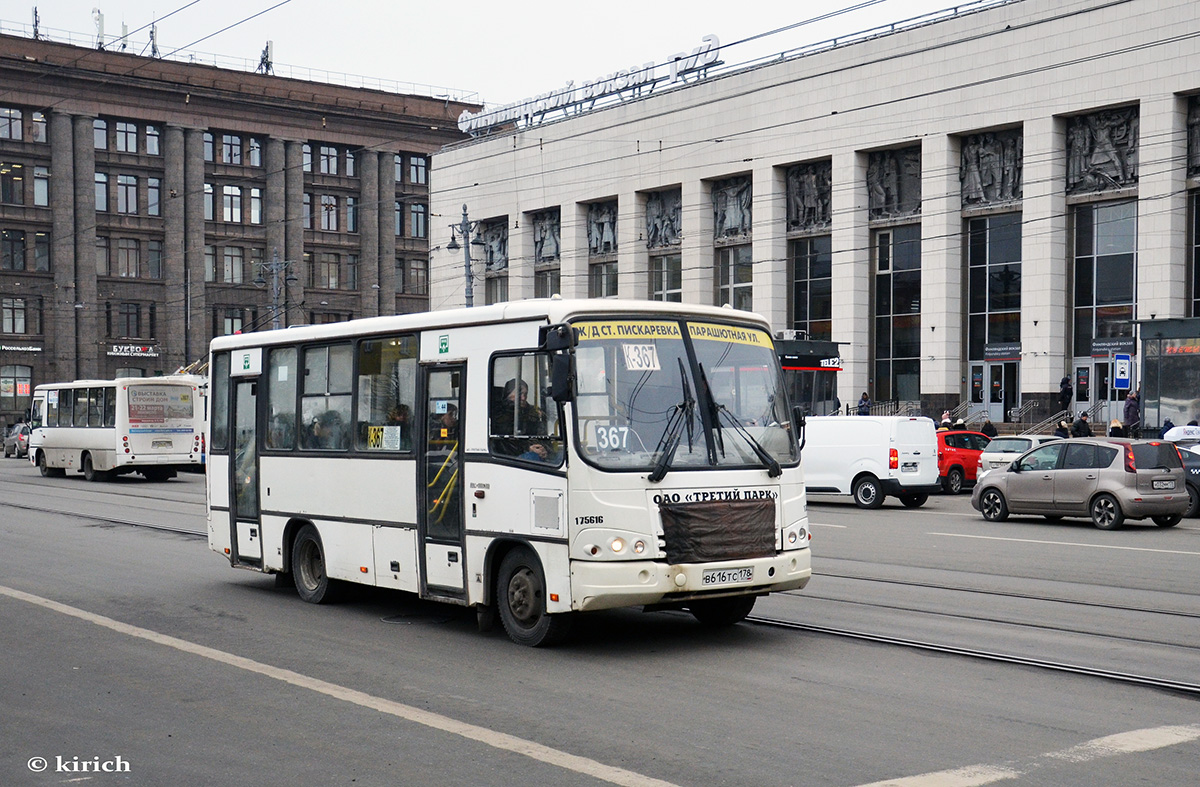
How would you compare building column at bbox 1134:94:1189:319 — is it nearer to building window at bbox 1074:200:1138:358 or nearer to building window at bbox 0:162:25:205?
building window at bbox 1074:200:1138:358

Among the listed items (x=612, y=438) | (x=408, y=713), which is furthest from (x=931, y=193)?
(x=408, y=713)

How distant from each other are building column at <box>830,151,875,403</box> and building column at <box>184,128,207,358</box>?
41230 millimetres

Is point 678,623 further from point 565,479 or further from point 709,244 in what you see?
point 709,244

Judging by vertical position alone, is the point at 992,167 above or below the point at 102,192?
below

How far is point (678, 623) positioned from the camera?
1070 centimetres

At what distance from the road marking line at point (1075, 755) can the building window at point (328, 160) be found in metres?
78.2

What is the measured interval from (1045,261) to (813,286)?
10.4m

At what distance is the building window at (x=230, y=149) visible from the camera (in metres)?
77.2

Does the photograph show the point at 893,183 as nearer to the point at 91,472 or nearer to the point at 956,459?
the point at 956,459

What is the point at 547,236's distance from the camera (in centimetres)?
6309

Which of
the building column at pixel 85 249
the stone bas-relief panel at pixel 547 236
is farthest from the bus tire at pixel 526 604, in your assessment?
the building column at pixel 85 249

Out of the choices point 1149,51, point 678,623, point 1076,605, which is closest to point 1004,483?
point 1076,605

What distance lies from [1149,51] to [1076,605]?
33.1m

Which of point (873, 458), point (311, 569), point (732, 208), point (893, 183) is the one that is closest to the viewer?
point (311, 569)
